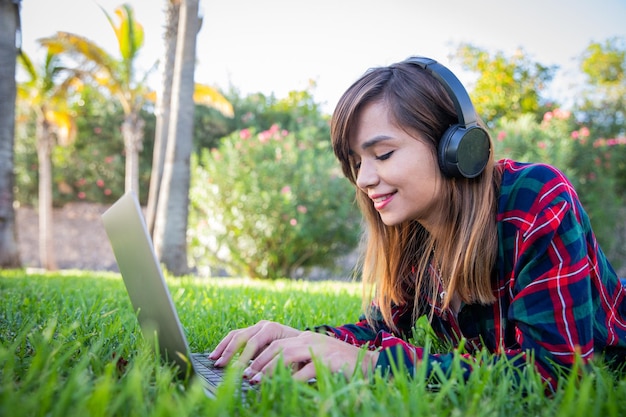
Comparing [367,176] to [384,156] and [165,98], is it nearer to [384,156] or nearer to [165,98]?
[384,156]

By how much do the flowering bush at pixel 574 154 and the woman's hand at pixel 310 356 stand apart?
8814 mm

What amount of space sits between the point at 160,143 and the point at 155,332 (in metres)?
7.82

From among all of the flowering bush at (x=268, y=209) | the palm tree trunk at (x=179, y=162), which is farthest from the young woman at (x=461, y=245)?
the flowering bush at (x=268, y=209)

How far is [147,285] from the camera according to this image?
1267 mm

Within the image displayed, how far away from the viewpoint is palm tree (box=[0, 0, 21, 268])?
6.61 m

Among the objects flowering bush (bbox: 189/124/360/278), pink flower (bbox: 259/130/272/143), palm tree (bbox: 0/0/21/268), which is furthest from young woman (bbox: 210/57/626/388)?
pink flower (bbox: 259/130/272/143)

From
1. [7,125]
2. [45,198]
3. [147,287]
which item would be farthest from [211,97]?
[147,287]

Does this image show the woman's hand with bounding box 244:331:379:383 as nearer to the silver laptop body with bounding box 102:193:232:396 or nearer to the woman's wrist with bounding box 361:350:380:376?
the woman's wrist with bounding box 361:350:380:376

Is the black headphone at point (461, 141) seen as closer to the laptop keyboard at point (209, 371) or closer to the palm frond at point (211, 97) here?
the laptop keyboard at point (209, 371)

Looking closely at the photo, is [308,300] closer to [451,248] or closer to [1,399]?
[451,248]

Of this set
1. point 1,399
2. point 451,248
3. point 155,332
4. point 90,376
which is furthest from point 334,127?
point 1,399

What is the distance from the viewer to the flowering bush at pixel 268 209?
26.8 ft

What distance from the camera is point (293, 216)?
26.6 feet

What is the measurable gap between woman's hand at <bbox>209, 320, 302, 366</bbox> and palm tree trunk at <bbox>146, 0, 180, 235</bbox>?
720 centimetres
